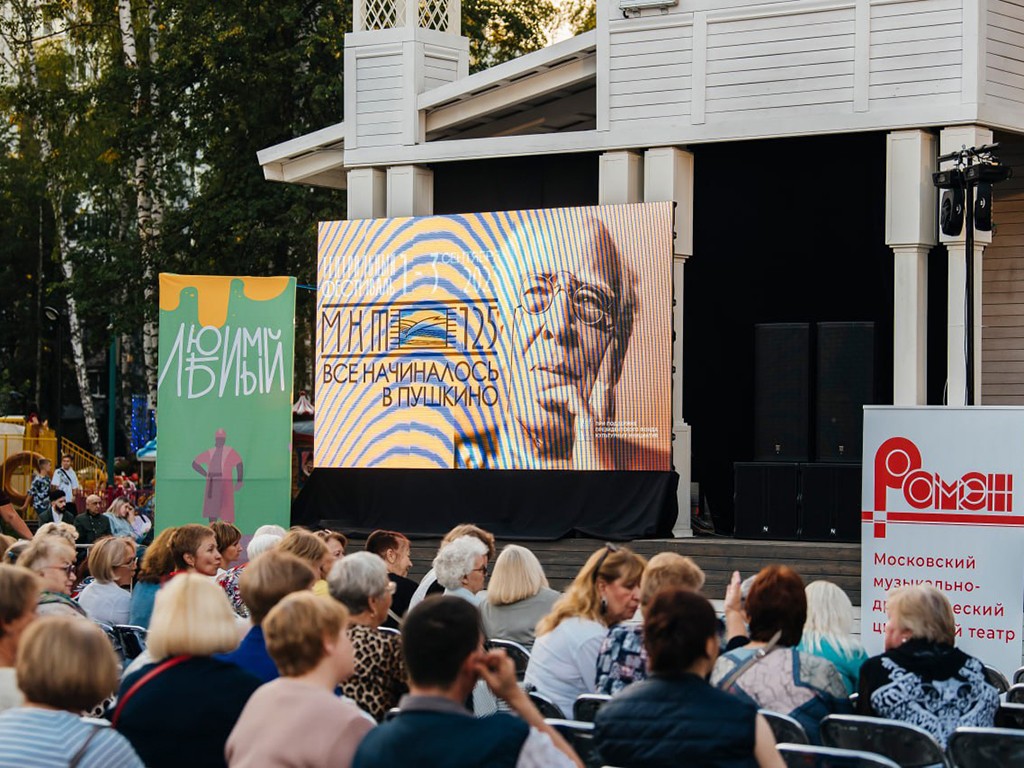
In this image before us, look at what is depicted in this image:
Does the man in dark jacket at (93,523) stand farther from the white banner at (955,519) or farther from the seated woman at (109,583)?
the white banner at (955,519)

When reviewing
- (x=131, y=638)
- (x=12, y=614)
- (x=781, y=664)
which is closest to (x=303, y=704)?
(x=12, y=614)

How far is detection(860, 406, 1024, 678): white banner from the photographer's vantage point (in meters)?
9.52

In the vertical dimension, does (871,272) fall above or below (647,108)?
below

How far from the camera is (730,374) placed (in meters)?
17.0

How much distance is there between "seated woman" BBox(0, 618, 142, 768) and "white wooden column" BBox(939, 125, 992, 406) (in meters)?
10.8

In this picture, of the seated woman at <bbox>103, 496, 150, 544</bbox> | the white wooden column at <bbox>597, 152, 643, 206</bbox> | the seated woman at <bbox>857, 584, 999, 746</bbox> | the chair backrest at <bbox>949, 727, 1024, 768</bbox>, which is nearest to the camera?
the chair backrest at <bbox>949, 727, 1024, 768</bbox>

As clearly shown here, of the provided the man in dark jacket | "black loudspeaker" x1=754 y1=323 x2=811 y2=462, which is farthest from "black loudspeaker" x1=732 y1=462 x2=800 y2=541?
the man in dark jacket

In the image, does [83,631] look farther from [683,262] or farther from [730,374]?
[730,374]

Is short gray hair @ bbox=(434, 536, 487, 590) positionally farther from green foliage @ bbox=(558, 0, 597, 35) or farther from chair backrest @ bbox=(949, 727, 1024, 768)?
green foliage @ bbox=(558, 0, 597, 35)

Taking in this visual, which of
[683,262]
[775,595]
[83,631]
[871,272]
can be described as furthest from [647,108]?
[83,631]

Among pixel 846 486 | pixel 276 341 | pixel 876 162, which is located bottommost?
pixel 846 486

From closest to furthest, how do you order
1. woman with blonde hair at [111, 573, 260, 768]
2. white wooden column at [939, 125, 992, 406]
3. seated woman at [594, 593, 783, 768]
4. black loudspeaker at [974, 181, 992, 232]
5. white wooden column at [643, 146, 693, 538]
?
seated woman at [594, 593, 783, 768], woman with blonde hair at [111, 573, 260, 768], black loudspeaker at [974, 181, 992, 232], white wooden column at [939, 125, 992, 406], white wooden column at [643, 146, 693, 538]

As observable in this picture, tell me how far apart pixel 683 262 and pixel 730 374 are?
2.18 metres

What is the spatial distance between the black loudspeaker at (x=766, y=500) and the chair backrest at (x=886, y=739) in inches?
367
